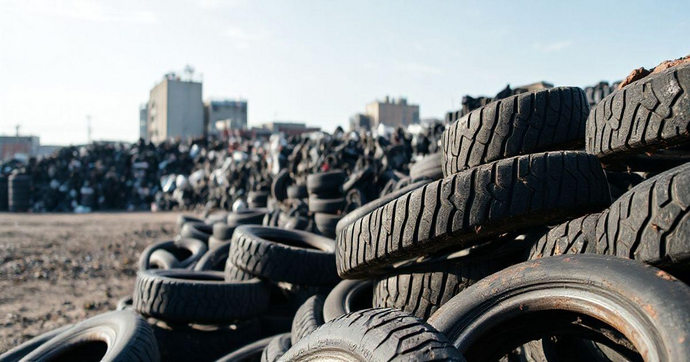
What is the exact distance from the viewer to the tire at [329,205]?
6031 mm

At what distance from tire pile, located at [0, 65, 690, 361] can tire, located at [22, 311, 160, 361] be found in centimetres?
1

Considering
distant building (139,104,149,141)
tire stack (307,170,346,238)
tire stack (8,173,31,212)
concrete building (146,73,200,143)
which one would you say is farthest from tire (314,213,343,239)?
distant building (139,104,149,141)

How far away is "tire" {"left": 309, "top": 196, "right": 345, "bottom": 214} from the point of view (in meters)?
6.03

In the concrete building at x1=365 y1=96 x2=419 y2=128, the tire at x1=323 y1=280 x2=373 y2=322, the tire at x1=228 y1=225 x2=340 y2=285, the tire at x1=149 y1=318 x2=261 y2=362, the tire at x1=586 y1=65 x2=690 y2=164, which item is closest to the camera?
the tire at x1=586 y1=65 x2=690 y2=164

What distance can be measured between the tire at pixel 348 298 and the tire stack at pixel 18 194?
1604 centimetres

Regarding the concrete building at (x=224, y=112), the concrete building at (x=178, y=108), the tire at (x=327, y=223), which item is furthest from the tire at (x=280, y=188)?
the concrete building at (x=224, y=112)

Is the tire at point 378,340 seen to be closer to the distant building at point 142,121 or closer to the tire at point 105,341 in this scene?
the tire at point 105,341

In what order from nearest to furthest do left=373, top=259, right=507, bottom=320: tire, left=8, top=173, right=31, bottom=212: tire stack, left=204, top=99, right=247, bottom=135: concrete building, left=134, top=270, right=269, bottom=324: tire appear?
left=373, top=259, right=507, bottom=320: tire
left=134, top=270, right=269, bottom=324: tire
left=8, top=173, right=31, bottom=212: tire stack
left=204, top=99, right=247, bottom=135: concrete building

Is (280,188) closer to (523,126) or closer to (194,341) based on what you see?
(194,341)

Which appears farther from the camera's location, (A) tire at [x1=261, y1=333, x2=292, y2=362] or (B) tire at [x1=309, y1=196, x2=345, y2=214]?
(B) tire at [x1=309, y1=196, x2=345, y2=214]

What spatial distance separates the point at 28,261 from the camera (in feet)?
23.3

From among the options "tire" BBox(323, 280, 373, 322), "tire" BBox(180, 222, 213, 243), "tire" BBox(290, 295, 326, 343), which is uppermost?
"tire" BBox(323, 280, 373, 322)

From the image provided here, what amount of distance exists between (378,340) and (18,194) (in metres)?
17.6

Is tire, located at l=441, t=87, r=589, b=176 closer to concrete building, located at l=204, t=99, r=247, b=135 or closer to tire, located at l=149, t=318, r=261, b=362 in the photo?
tire, located at l=149, t=318, r=261, b=362
